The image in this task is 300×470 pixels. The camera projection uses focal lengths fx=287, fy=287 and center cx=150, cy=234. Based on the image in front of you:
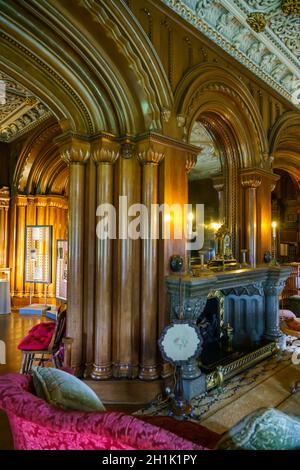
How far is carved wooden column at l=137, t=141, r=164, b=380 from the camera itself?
3391 mm

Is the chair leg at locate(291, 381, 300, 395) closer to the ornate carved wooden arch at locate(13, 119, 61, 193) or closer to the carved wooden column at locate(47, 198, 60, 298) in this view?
the carved wooden column at locate(47, 198, 60, 298)

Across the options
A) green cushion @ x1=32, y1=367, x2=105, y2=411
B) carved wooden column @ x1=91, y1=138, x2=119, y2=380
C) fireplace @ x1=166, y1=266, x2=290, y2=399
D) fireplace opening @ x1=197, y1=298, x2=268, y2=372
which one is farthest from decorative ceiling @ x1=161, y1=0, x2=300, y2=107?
green cushion @ x1=32, y1=367, x2=105, y2=411

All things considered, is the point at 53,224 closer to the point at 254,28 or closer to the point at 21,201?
the point at 21,201

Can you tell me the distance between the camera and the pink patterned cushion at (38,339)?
3490 millimetres

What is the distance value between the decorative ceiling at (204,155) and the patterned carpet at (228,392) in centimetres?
354

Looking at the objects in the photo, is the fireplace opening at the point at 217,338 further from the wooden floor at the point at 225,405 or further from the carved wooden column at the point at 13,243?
the carved wooden column at the point at 13,243

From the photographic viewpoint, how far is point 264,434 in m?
1.01

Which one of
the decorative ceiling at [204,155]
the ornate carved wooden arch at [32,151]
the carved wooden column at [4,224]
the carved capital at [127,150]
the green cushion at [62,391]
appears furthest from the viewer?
the carved wooden column at [4,224]

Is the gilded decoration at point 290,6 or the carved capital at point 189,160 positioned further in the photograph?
the carved capital at point 189,160

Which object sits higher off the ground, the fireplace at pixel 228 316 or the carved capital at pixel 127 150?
the carved capital at pixel 127 150

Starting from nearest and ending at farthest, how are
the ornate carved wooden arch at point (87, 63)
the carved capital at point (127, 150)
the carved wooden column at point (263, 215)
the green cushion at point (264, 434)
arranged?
the green cushion at point (264, 434) < the ornate carved wooden arch at point (87, 63) < the carved capital at point (127, 150) < the carved wooden column at point (263, 215)

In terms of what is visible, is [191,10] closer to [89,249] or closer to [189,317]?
[89,249]

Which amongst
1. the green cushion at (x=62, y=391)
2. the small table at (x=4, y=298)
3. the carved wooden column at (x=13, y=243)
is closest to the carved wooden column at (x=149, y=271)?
the green cushion at (x=62, y=391)

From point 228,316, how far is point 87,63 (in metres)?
4.25
